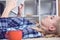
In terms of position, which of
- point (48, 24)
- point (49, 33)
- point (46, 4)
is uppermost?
point (46, 4)

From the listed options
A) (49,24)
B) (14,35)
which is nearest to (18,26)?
(14,35)

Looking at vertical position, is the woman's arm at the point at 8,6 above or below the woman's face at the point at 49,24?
above

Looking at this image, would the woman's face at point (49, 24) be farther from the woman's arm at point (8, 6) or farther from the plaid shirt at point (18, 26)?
the woman's arm at point (8, 6)

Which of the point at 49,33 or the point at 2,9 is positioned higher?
the point at 2,9

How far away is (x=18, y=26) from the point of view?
5.67 feet

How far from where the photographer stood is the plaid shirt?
171 centimetres

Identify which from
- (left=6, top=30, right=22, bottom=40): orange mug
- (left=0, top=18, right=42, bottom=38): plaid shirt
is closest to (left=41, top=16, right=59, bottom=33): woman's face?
(left=0, top=18, right=42, bottom=38): plaid shirt

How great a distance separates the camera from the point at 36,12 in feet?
5.71

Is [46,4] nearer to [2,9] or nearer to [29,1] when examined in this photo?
[29,1]

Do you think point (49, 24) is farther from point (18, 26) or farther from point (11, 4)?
point (11, 4)

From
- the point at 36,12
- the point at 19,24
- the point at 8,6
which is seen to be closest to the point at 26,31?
the point at 19,24

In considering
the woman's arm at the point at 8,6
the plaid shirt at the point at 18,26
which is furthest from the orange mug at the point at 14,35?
the woman's arm at the point at 8,6

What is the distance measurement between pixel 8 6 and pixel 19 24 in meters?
0.25

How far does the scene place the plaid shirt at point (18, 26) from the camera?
5.61ft
